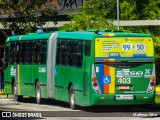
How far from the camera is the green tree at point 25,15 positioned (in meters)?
34.2

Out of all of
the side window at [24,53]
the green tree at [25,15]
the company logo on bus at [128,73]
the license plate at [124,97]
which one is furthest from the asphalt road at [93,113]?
the green tree at [25,15]

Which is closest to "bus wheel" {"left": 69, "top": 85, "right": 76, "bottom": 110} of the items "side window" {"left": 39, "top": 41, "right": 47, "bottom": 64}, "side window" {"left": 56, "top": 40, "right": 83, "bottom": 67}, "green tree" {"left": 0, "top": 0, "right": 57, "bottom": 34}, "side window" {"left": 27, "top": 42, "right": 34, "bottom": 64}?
"side window" {"left": 56, "top": 40, "right": 83, "bottom": 67}

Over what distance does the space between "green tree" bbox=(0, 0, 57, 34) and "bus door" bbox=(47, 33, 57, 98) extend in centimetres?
541

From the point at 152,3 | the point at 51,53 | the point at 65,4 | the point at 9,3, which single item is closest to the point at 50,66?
the point at 51,53

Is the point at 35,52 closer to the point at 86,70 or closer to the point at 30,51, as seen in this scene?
the point at 30,51

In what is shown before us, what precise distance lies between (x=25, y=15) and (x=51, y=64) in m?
6.54

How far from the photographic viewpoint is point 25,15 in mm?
34625

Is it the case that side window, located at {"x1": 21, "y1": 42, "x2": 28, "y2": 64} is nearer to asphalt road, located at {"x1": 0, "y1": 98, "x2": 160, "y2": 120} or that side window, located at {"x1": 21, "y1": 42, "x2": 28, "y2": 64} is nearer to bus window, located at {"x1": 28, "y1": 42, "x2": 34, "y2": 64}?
bus window, located at {"x1": 28, "y1": 42, "x2": 34, "y2": 64}

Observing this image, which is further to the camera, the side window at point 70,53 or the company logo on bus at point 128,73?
the side window at point 70,53

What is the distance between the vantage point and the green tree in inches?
1347

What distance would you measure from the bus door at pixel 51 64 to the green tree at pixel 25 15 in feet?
17.7

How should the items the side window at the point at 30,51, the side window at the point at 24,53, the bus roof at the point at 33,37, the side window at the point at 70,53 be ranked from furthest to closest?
the side window at the point at 24,53
the side window at the point at 30,51
the bus roof at the point at 33,37
the side window at the point at 70,53

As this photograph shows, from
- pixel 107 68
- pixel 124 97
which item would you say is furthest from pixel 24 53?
pixel 124 97

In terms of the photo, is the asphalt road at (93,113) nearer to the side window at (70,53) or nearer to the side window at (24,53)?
the side window at (70,53)
